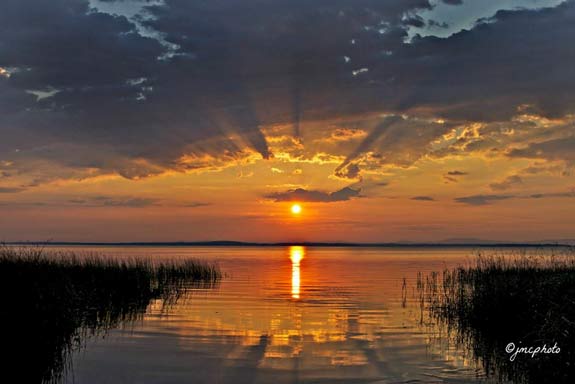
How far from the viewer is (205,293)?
35.2 m

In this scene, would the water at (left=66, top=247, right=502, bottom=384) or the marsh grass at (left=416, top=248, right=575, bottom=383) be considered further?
the water at (left=66, top=247, right=502, bottom=384)

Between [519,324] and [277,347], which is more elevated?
[519,324]

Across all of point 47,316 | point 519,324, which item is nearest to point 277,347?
point 47,316

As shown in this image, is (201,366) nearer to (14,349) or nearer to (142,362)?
(142,362)

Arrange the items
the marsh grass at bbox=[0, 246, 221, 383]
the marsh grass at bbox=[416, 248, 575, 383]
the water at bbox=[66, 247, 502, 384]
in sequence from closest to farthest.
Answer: the marsh grass at bbox=[416, 248, 575, 383]
the marsh grass at bbox=[0, 246, 221, 383]
the water at bbox=[66, 247, 502, 384]

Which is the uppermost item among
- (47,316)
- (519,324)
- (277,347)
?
(47,316)

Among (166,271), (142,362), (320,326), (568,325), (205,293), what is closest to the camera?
(568,325)

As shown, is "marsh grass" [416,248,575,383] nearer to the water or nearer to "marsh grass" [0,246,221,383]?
the water

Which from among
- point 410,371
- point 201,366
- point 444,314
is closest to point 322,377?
point 410,371

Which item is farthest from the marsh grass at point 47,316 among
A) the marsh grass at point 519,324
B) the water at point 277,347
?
the marsh grass at point 519,324

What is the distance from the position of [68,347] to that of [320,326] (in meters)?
9.44

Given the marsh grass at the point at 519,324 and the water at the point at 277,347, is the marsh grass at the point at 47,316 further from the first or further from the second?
the marsh grass at the point at 519,324

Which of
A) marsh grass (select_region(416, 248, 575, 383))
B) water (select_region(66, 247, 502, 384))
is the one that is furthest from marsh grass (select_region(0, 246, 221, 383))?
marsh grass (select_region(416, 248, 575, 383))

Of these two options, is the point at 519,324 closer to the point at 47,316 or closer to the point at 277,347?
the point at 277,347
